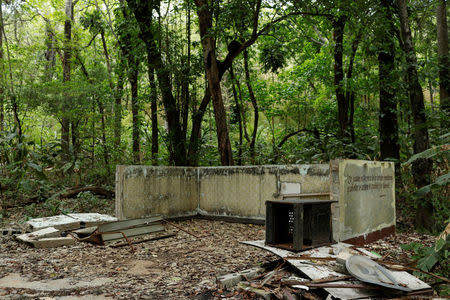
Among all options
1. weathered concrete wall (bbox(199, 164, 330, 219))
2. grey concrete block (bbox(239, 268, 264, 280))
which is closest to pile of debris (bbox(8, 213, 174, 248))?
weathered concrete wall (bbox(199, 164, 330, 219))

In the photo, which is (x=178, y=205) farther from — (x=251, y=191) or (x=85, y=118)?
(x=85, y=118)

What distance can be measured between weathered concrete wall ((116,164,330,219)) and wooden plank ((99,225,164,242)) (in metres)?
0.83

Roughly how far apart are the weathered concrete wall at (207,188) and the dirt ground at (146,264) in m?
1.25

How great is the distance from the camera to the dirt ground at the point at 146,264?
4086mm

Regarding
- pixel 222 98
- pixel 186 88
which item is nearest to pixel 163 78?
pixel 186 88

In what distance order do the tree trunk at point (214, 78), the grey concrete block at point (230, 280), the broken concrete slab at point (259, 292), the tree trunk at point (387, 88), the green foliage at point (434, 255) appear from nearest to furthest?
1. the green foliage at point (434, 255)
2. the broken concrete slab at point (259, 292)
3. the grey concrete block at point (230, 280)
4. the tree trunk at point (387, 88)
5. the tree trunk at point (214, 78)

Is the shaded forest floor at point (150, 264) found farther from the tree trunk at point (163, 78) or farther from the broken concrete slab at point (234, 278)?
the tree trunk at point (163, 78)

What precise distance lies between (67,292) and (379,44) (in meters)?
8.62

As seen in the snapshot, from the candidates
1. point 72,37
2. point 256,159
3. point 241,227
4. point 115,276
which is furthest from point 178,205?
point 72,37

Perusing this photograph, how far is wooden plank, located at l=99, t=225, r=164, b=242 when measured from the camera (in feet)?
22.4

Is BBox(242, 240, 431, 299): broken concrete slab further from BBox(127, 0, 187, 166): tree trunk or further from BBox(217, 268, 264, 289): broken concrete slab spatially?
BBox(127, 0, 187, 166): tree trunk

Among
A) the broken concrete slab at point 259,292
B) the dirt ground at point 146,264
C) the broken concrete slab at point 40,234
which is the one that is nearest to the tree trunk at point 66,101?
the broken concrete slab at point 40,234

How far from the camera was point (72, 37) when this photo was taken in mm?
16672

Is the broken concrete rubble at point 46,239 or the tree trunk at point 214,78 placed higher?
the tree trunk at point 214,78
